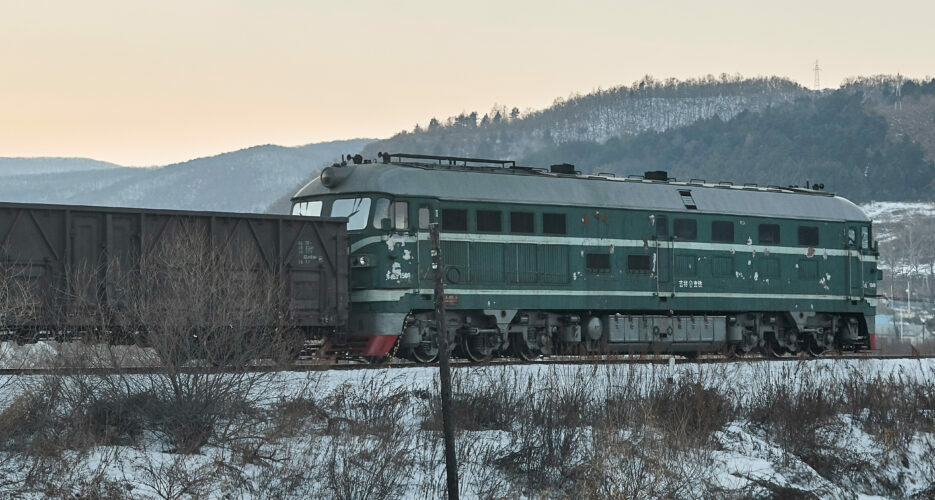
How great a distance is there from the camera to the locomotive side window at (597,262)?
27891 millimetres

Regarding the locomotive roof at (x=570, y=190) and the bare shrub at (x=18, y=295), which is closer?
the bare shrub at (x=18, y=295)

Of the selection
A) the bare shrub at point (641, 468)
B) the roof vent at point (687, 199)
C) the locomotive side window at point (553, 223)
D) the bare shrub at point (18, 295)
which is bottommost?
the bare shrub at point (641, 468)

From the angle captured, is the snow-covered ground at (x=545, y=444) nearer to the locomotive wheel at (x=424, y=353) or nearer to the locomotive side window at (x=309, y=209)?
the locomotive wheel at (x=424, y=353)

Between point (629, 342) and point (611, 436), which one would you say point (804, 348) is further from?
point (611, 436)

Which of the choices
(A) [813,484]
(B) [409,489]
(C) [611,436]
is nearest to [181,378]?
(B) [409,489]

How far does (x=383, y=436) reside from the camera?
1748cm

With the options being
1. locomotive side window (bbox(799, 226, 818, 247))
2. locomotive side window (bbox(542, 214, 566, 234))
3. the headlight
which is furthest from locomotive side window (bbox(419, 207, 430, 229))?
locomotive side window (bbox(799, 226, 818, 247))

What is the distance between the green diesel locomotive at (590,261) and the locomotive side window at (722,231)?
5 cm

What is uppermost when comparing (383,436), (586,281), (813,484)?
(586,281)

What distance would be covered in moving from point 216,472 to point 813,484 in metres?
10.4

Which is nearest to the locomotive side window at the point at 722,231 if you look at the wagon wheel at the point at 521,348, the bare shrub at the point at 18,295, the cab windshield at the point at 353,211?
the wagon wheel at the point at 521,348

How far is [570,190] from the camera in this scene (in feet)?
91.0

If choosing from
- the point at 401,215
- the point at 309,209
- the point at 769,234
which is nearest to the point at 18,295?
the point at 309,209

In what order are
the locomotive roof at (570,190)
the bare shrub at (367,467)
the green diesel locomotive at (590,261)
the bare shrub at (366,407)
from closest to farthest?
the bare shrub at (367,467) → the bare shrub at (366,407) → the green diesel locomotive at (590,261) → the locomotive roof at (570,190)
